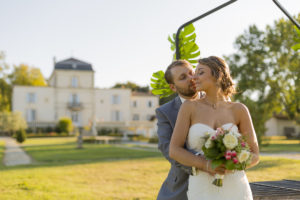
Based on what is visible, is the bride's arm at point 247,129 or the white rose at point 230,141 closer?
the white rose at point 230,141

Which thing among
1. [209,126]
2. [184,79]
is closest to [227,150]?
[209,126]

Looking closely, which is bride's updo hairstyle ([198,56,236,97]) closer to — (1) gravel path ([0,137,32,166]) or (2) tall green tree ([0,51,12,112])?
(1) gravel path ([0,137,32,166])

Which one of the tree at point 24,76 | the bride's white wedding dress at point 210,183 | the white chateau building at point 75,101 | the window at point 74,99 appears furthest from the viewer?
the tree at point 24,76

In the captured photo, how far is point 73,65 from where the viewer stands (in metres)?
47.0

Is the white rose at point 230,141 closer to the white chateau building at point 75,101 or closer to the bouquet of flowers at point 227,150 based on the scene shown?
the bouquet of flowers at point 227,150

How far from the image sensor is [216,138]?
6.39 feet

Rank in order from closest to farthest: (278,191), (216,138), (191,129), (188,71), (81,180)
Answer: (216,138)
(191,129)
(188,71)
(278,191)
(81,180)

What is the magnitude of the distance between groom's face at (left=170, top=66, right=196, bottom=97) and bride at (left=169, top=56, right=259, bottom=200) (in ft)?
1.05

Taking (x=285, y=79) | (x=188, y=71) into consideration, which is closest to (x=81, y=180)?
(x=188, y=71)

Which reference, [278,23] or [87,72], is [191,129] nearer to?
[278,23]

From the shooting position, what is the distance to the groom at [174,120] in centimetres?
243

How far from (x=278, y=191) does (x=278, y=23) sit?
2256 centimetres

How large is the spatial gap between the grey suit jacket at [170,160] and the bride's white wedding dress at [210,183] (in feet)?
0.80

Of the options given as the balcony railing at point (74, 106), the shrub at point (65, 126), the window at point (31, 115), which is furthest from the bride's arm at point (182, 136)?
the window at point (31, 115)
